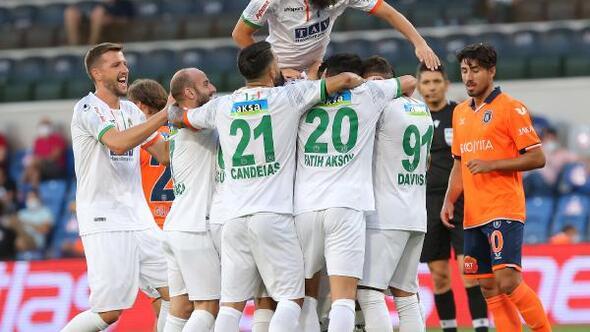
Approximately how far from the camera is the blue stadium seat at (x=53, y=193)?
1750 centimetres

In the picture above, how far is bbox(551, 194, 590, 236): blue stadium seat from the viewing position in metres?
15.5

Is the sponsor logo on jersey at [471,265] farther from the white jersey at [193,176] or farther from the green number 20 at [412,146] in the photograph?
the white jersey at [193,176]

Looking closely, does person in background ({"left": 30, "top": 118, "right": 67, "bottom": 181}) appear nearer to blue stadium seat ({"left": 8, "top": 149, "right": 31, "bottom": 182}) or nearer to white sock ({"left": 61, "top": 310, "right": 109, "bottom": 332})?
blue stadium seat ({"left": 8, "top": 149, "right": 31, "bottom": 182})

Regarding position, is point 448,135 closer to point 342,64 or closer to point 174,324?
point 342,64

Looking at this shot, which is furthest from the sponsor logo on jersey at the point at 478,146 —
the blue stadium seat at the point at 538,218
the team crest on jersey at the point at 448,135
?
the blue stadium seat at the point at 538,218

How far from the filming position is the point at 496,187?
881 cm

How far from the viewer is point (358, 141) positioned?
7.93 metres

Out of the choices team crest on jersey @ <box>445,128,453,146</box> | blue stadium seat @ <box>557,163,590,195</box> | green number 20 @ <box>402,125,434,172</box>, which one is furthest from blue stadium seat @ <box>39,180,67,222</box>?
green number 20 @ <box>402,125,434,172</box>

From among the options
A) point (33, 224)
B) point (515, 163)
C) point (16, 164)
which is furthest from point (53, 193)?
point (515, 163)

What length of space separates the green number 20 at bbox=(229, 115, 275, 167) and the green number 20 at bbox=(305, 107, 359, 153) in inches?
11.5

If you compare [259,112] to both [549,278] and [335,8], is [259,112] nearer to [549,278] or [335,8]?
[335,8]

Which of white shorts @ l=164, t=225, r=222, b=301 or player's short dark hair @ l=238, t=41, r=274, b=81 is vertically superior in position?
player's short dark hair @ l=238, t=41, r=274, b=81

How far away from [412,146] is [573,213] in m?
7.73

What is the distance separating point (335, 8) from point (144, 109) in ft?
6.03
